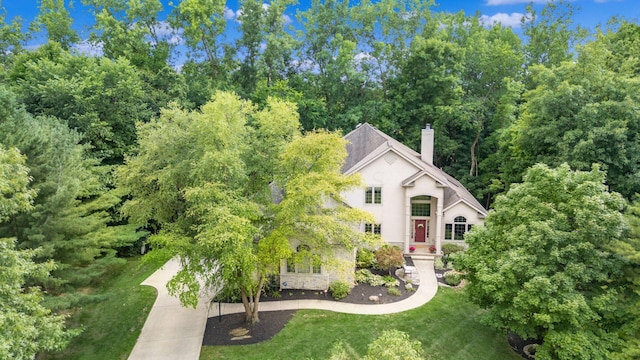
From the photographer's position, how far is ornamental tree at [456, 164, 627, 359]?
12.9 meters

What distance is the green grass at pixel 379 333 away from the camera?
15281 mm

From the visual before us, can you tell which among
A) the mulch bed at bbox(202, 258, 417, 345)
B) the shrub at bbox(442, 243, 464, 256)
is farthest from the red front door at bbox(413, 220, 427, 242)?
the mulch bed at bbox(202, 258, 417, 345)

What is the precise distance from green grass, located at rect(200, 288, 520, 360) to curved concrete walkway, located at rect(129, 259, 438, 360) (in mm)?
573

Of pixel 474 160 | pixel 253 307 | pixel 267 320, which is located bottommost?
pixel 267 320

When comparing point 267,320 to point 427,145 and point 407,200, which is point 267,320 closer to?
point 407,200

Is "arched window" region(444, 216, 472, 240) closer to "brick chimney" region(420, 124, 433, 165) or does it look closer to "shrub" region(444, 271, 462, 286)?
"shrub" region(444, 271, 462, 286)

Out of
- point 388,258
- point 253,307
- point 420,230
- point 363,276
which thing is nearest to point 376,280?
point 363,276

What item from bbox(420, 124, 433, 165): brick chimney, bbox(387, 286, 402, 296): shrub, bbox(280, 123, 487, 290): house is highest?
bbox(420, 124, 433, 165): brick chimney

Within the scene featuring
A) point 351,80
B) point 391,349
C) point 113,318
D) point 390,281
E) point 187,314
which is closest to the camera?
point 391,349

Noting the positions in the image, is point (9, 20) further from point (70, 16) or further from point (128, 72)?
point (128, 72)

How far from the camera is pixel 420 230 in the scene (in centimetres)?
2558

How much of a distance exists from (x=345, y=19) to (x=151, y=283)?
86.4 ft

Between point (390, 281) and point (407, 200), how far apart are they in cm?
553

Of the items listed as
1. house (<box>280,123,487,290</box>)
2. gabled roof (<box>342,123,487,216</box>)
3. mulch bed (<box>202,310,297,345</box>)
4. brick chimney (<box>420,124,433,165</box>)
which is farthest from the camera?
brick chimney (<box>420,124,433,165</box>)
